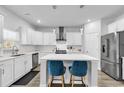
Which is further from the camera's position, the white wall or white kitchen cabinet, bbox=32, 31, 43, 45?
white kitchen cabinet, bbox=32, 31, 43, 45

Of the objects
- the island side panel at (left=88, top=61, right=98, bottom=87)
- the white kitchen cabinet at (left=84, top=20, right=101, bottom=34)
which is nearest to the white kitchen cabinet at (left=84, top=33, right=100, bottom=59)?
the white kitchen cabinet at (left=84, top=20, right=101, bottom=34)

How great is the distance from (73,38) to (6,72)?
20.9 feet

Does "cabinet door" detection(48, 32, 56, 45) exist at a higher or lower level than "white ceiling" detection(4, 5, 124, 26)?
lower

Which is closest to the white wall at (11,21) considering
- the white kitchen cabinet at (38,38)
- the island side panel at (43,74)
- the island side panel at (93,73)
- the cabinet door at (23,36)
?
the cabinet door at (23,36)

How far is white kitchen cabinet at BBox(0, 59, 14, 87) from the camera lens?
3552 mm

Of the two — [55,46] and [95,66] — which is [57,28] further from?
[95,66]

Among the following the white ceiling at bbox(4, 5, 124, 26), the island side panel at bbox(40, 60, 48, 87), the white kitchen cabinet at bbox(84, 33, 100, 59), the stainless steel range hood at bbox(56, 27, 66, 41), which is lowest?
the island side panel at bbox(40, 60, 48, 87)

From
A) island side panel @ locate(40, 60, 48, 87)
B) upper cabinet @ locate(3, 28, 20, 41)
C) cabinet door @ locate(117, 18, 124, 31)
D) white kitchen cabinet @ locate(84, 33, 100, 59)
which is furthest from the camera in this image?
white kitchen cabinet @ locate(84, 33, 100, 59)

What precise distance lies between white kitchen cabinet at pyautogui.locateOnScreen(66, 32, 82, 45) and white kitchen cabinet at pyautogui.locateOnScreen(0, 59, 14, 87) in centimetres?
582

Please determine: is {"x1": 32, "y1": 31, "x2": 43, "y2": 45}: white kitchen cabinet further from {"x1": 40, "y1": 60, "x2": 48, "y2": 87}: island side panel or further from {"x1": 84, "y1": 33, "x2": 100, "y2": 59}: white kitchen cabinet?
{"x1": 40, "y1": 60, "x2": 48, "y2": 87}: island side panel
